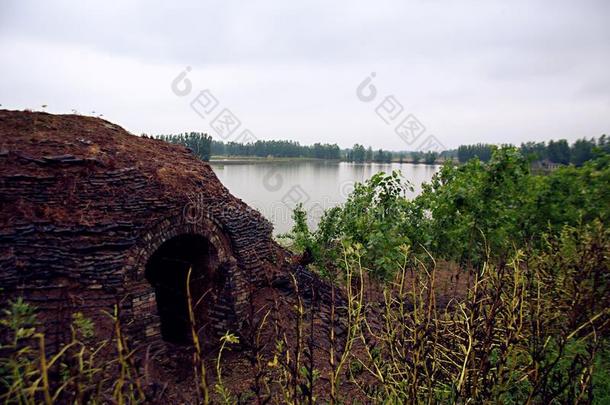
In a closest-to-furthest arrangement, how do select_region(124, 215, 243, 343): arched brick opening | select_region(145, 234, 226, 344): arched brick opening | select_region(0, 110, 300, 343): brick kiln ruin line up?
Answer: 1. select_region(0, 110, 300, 343): brick kiln ruin
2. select_region(124, 215, 243, 343): arched brick opening
3. select_region(145, 234, 226, 344): arched brick opening

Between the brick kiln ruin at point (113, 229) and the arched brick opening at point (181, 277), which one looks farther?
the arched brick opening at point (181, 277)

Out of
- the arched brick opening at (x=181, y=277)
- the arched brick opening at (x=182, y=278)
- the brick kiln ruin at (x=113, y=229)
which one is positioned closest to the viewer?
the brick kiln ruin at (x=113, y=229)

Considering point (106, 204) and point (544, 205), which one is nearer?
point (106, 204)

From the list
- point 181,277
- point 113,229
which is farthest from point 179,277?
point 113,229

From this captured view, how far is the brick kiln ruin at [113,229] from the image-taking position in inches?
212

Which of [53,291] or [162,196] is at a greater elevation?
[162,196]

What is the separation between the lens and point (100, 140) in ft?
23.1

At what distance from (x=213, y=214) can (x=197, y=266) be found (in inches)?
45.7

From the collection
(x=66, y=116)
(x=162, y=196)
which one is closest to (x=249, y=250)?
(x=162, y=196)

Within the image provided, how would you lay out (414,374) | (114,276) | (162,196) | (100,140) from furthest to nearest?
(100,140), (162,196), (114,276), (414,374)

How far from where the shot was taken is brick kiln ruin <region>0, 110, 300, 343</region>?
5375mm

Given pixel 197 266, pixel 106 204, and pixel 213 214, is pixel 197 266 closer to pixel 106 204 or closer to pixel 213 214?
pixel 213 214

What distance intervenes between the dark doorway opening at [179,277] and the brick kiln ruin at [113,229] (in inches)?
1.0

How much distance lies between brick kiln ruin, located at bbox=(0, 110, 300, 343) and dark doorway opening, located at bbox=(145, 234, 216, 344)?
0.03 meters
